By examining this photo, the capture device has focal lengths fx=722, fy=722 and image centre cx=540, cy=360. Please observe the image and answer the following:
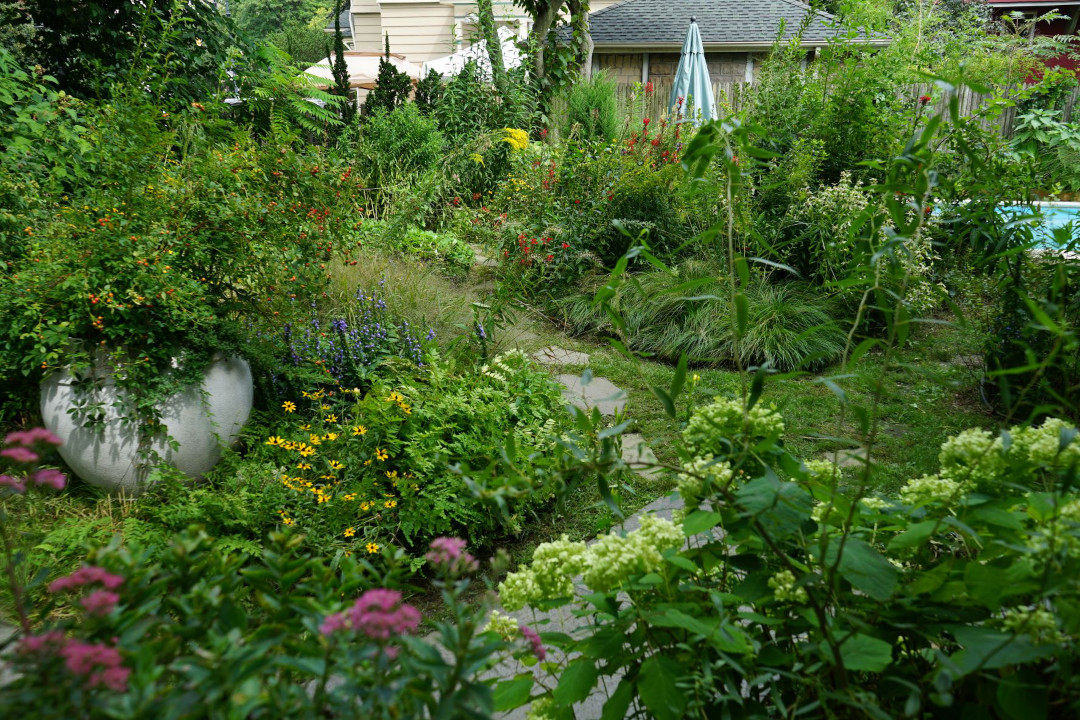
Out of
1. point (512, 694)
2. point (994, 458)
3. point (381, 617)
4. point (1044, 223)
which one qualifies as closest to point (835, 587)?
point (994, 458)

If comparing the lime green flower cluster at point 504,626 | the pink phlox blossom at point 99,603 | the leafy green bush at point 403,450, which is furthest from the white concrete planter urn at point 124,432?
the pink phlox blossom at point 99,603

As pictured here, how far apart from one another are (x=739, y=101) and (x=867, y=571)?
34.8ft

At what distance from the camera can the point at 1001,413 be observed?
400 centimetres

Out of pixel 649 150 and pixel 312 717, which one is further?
pixel 649 150

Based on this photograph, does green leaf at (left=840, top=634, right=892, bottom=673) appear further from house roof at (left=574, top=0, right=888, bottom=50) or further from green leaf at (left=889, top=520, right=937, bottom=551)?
house roof at (left=574, top=0, right=888, bottom=50)

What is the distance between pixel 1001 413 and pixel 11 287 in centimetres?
486

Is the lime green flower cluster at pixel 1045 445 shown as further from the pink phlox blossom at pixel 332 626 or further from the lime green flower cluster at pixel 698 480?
the pink phlox blossom at pixel 332 626

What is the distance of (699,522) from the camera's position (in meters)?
1.22

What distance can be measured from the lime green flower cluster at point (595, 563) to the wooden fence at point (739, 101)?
3870 millimetres

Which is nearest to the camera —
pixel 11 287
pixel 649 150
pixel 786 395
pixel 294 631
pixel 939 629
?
pixel 294 631

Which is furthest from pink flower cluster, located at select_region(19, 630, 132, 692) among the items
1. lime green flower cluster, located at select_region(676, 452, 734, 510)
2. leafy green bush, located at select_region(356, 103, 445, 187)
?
leafy green bush, located at select_region(356, 103, 445, 187)

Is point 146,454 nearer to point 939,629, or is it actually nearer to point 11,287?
point 11,287

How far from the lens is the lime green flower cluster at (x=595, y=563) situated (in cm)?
117

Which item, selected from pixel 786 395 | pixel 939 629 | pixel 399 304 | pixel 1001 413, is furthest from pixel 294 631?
pixel 1001 413
